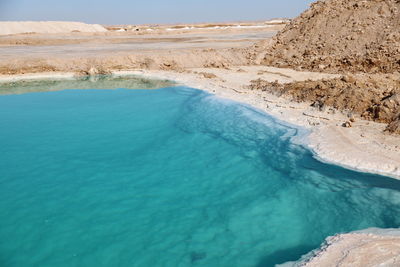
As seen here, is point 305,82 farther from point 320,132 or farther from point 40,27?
point 40,27

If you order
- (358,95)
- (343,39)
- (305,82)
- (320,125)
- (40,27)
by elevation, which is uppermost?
(40,27)

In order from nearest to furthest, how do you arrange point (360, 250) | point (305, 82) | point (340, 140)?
point (360, 250) → point (340, 140) → point (305, 82)

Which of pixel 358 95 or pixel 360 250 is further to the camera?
pixel 358 95

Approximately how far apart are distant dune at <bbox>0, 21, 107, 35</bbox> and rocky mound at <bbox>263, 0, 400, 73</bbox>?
156 feet

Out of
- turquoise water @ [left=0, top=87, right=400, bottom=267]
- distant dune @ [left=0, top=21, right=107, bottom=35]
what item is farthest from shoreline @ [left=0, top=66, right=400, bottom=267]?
distant dune @ [left=0, top=21, right=107, bottom=35]

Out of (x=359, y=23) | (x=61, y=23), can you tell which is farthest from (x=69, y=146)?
(x=61, y=23)

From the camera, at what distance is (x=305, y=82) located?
14891mm

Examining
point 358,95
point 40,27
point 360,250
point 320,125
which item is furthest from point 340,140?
point 40,27

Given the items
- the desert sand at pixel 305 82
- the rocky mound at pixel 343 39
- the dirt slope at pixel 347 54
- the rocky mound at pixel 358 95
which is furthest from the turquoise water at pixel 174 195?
the rocky mound at pixel 343 39

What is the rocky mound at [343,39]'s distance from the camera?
689 inches

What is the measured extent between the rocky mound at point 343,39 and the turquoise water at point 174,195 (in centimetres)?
850

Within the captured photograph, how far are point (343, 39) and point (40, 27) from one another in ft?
181

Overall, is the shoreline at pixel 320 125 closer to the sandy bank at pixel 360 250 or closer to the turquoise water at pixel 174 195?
the turquoise water at pixel 174 195

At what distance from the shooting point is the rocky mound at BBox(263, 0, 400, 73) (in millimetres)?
17491
